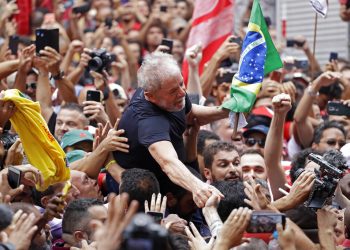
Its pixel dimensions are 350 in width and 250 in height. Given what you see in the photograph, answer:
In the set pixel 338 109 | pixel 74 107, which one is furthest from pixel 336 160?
pixel 74 107

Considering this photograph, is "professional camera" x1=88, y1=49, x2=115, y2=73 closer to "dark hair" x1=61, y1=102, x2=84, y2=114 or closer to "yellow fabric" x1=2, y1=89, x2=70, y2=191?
"dark hair" x1=61, y1=102, x2=84, y2=114

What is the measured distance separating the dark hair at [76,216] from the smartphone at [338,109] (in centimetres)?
377

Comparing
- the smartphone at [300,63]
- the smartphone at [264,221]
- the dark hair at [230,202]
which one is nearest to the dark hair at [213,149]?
the dark hair at [230,202]

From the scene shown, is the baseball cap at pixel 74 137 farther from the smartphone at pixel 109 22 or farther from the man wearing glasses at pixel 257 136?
the smartphone at pixel 109 22

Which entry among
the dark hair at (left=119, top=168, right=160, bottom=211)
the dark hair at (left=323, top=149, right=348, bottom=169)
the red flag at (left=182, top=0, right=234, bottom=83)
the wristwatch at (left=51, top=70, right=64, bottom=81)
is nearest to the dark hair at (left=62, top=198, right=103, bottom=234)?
the dark hair at (left=119, top=168, right=160, bottom=211)

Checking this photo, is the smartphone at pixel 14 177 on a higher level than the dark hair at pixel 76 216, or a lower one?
higher

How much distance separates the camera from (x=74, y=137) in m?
8.96

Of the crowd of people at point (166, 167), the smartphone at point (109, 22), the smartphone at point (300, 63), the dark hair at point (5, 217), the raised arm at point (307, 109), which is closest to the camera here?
the dark hair at point (5, 217)

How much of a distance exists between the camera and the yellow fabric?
43 centimetres

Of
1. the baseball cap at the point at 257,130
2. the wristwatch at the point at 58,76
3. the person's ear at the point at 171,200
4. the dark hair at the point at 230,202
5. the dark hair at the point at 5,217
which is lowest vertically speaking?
the baseball cap at the point at 257,130

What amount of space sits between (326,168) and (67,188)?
6.11ft

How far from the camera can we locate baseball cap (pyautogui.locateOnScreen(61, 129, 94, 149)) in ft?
29.3

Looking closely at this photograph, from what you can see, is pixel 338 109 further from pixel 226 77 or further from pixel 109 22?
pixel 109 22

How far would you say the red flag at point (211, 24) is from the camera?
1110 cm
